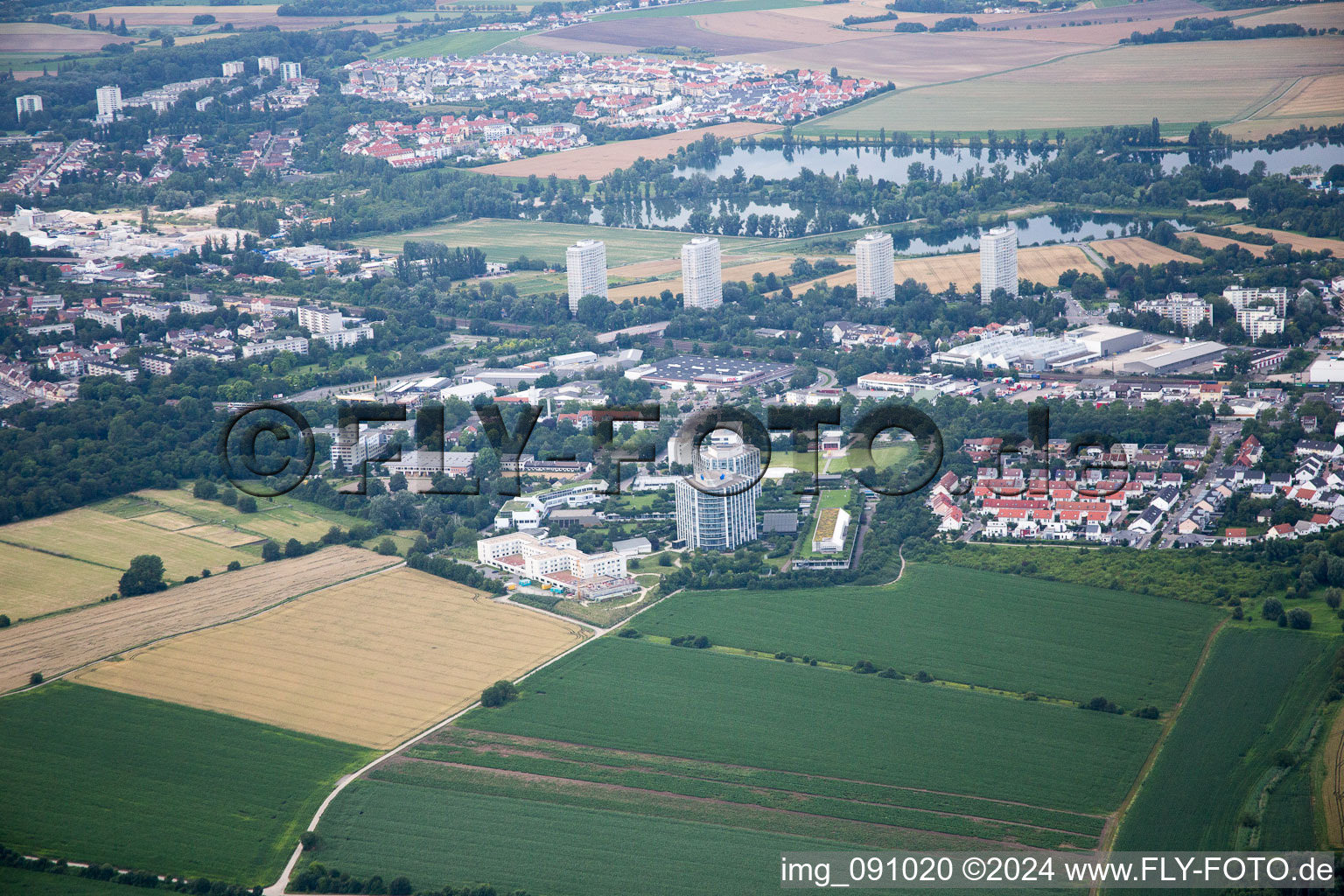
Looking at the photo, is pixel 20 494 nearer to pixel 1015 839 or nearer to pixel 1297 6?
pixel 1015 839

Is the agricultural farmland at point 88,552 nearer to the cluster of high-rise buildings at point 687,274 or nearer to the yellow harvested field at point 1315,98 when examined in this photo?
the cluster of high-rise buildings at point 687,274

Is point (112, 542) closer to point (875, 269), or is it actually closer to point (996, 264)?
point (875, 269)

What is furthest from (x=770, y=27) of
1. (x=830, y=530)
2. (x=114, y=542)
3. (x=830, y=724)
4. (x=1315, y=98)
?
(x=830, y=724)

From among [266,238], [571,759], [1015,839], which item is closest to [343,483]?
[571,759]

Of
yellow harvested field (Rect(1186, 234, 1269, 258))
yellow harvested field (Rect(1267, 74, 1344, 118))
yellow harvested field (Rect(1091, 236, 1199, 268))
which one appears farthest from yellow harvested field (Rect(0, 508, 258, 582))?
yellow harvested field (Rect(1267, 74, 1344, 118))

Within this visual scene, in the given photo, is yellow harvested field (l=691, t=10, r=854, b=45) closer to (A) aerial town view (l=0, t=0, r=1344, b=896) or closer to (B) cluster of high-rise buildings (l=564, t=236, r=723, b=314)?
(A) aerial town view (l=0, t=0, r=1344, b=896)

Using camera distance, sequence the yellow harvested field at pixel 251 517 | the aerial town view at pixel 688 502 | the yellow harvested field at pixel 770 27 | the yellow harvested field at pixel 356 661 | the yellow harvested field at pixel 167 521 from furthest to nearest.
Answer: the yellow harvested field at pixel 770 27 → the yellow harvested field at pixel 167 521 → the yellow harvested field at pixel 251 517 → the yellow harvested field at pixel 356 661 → the aerial town view at pixel 688 502

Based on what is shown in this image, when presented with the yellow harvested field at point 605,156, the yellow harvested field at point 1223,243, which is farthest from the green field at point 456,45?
the yellow harvested field at point 1223,243
